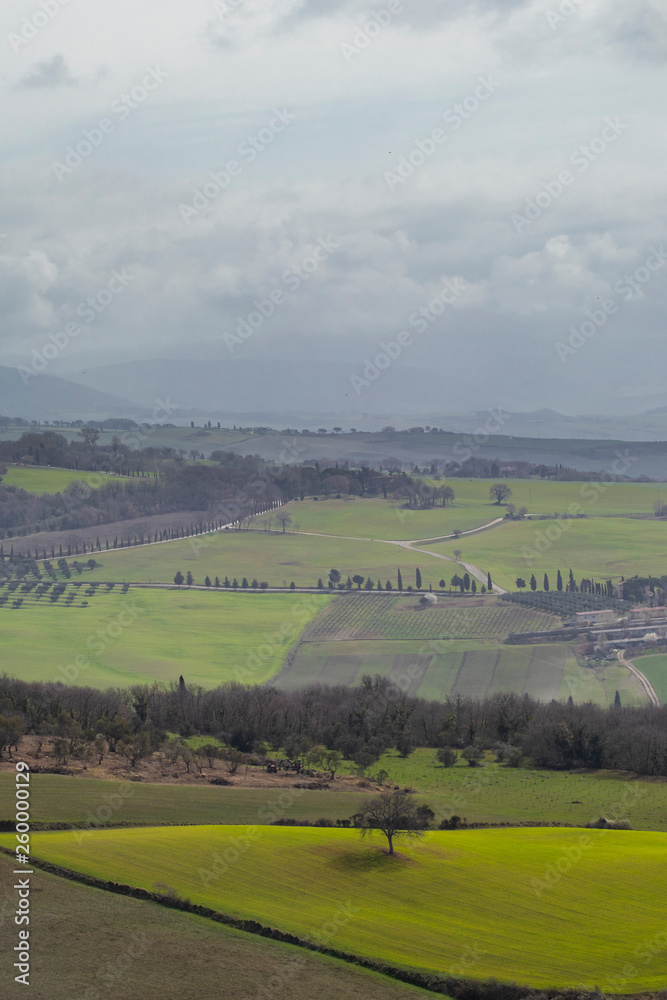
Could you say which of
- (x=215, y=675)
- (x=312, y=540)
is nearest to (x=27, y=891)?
(x=215, y=675)

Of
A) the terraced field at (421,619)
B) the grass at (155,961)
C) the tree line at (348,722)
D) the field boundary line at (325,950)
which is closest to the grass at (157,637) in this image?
the terraced field at (421,619)

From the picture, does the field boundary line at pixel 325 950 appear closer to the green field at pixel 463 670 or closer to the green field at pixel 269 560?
the green field at pixel 463 670

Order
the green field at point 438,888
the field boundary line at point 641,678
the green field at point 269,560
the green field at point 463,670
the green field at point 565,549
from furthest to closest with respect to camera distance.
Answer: the green field at point 565,549
the green field at point 269,560
the green field at point 463,670
the field boundary line at point 641,678
the green field at point 438,888

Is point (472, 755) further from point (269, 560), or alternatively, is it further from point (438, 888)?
point (269, 560)

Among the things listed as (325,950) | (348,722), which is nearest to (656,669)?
(348,722)

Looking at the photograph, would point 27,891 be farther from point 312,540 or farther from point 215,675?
point 312,540

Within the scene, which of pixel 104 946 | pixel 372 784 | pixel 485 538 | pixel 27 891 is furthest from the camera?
pixel 485 538

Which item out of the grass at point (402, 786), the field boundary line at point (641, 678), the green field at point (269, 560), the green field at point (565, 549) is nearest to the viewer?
the grass at point (402, 786)
